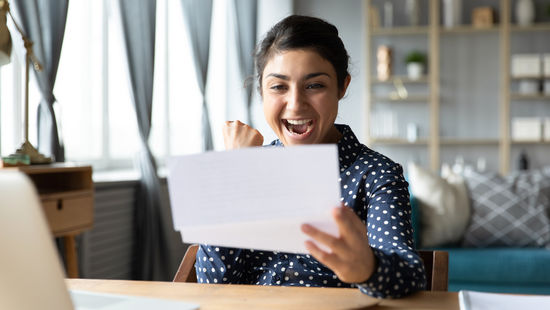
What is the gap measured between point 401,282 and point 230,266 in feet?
1.42

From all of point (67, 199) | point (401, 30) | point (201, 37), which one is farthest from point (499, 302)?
point (401, 30)

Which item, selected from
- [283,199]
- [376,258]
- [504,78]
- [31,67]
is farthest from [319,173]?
[504,78]

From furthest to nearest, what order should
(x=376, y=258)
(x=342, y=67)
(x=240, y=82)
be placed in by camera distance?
(x=240, y=82)
(x=342, y=67)
(x=376, y=258)

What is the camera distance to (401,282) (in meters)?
0.92

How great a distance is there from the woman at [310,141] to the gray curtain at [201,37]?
293cm

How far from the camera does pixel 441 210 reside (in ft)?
11.1

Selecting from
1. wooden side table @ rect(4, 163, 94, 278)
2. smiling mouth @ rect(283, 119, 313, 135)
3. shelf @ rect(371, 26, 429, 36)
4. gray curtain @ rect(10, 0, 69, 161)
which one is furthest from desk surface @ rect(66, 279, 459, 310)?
shelf @ rect(371, 26, 429, 36)

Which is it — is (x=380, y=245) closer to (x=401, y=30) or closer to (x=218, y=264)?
(x=218, y=264)

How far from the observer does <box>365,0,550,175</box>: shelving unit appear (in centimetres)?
570

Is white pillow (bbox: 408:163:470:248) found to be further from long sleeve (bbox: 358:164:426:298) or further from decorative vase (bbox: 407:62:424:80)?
decorative vase (bbox: 407:62:424:80)

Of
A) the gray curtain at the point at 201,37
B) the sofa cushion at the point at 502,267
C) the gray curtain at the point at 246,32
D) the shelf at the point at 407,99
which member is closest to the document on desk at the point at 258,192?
the sofa cushion at the point at 502,267

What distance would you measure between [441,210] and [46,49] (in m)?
2.17

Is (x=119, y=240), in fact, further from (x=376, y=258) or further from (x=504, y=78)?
(x=504, y=78)

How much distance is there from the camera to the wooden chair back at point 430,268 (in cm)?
113
